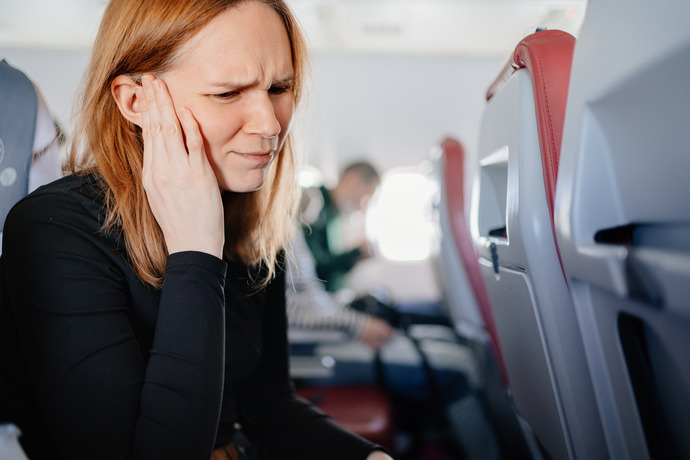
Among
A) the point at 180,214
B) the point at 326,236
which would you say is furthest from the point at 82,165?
the point at 326,236

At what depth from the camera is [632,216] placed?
49cm

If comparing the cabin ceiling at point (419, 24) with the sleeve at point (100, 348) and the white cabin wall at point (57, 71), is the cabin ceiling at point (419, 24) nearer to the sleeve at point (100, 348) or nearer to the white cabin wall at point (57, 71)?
the white cabin wall at point (57, 71)

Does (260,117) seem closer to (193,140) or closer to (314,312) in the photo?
(193,140)

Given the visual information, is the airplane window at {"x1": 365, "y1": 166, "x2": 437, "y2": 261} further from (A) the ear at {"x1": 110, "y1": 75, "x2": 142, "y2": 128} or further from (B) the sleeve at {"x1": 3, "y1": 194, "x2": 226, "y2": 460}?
(B) the sleeve at {"x1": 3, "y1": 194, "x2": 226, "y2": 460}

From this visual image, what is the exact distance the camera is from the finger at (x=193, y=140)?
68cm

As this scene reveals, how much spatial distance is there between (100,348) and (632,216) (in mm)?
589

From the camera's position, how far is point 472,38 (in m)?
3.92

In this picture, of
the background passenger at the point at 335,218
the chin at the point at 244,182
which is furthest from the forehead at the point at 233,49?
the background passenger at the point at 335,218

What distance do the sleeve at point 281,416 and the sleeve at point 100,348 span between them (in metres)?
0.25

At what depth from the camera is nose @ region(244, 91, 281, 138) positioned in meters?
0.72

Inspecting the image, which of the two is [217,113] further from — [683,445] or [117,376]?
[683,445]

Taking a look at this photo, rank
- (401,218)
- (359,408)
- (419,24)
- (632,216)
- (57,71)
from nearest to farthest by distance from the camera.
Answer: (632,216)
(57,71)
(359,408)
(419,24)
(401,218)

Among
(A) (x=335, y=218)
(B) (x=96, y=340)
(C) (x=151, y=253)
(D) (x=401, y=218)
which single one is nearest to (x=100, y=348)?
(B) (x=96, y=340)

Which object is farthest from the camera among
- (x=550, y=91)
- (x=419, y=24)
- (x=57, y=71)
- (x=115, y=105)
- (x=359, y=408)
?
(x=419, y=24)
